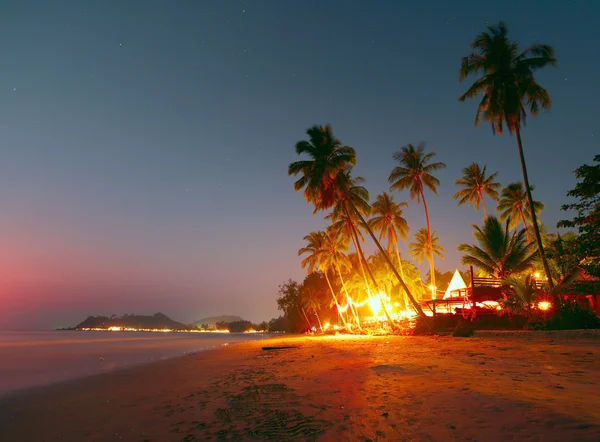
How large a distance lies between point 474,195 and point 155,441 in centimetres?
4273

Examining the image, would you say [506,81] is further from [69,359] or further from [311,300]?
[311,300]

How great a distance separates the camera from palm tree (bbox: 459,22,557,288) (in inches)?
850

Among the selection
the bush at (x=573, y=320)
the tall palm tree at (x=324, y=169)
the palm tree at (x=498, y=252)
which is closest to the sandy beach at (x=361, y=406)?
the bush at (x=573, y=320)

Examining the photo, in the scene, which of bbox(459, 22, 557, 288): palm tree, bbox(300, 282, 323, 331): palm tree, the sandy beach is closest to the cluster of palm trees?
bbox(459, 22, 557, 288): palm tree

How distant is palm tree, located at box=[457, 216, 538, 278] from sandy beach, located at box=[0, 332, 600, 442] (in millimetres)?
20482

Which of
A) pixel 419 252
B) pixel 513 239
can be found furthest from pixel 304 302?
pixel 513 239

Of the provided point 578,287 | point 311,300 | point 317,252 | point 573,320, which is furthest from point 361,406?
point 311,300

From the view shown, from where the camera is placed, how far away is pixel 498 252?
28.5 metres

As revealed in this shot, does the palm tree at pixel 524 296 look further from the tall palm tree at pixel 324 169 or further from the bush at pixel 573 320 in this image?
the tall palm tree at pixel 324 169

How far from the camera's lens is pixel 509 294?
20797mm

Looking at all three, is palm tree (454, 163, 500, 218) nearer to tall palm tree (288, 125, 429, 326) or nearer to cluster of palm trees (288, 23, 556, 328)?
cluster of palm trees (288, 23, 556, 328)

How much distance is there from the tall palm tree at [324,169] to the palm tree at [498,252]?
8295 millimetres

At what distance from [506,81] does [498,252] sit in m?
13.7

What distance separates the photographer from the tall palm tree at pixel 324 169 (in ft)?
85.3
